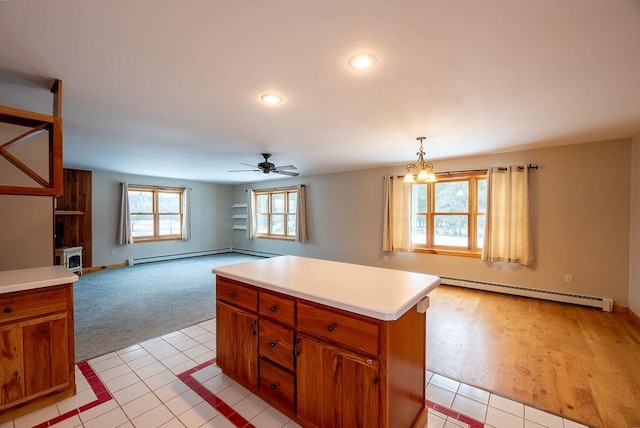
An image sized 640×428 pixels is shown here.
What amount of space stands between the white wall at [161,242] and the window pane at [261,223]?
4.19ft

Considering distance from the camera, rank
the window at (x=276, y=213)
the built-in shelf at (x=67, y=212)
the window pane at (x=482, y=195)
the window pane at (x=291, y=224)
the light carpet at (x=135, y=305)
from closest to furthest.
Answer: the light carpet at (x=135, y=305)
the window pane at (x=482, y=195)
the built-in shelf at (x=67, y=212)
the window pane at (x=291, y=224)
the window at (x=276, y=213)

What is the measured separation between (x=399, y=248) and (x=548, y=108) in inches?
131

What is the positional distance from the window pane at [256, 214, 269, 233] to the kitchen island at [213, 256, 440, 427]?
6.20m

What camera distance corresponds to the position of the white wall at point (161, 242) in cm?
637

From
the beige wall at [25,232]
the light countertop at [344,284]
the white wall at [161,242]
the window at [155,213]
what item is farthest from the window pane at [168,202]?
the light countertop at [344,284]

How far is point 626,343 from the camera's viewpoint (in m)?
2.77

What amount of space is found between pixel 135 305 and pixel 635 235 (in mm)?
6838

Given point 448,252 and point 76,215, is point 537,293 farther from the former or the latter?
point 76,215

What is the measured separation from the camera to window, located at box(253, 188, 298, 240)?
25.0ft

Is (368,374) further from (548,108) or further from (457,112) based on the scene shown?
(548,108)

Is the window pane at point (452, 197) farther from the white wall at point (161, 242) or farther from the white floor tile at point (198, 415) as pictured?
the white wall at point (161, 242)

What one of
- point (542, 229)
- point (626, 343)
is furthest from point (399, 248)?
point (626, 343)

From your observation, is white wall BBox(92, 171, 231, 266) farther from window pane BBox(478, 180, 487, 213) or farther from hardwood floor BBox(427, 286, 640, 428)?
window pane BBox(478, 180, 487, 213)

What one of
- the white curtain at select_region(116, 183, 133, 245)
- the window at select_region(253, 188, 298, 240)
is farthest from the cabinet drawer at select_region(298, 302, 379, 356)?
the white curtain at select_region(116, 183, 133, 245)
